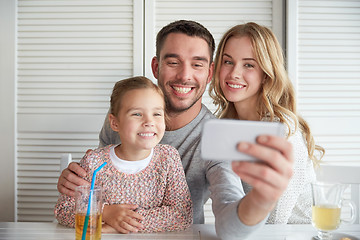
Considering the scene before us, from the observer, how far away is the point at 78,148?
2.45 m

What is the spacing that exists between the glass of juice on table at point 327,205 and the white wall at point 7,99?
200 cm

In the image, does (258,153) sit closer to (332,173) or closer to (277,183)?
(277,183)

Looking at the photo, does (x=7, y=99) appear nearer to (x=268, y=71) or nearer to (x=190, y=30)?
(x=190, y=30)

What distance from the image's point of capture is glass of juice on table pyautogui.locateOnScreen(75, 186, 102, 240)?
3.49 ft

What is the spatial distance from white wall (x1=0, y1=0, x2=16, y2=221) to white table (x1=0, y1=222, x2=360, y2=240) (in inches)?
51.0

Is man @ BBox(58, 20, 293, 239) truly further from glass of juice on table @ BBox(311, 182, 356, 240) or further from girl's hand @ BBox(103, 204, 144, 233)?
glass of juice on table @ BBox(311, 182, 356, 240)

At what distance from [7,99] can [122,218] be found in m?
1.61

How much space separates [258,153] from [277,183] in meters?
0.09

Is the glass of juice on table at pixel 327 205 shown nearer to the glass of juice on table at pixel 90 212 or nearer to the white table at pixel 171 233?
the white table at pixel 171 233

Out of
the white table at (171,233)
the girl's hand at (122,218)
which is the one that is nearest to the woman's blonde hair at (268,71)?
the white table at (171,233)

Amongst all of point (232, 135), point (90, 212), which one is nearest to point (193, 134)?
point (90, 212)

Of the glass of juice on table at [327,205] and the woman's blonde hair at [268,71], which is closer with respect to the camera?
the glass of juice on table at [327,205]

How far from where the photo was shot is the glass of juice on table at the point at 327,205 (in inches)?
41.1

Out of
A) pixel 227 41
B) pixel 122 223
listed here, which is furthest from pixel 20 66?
pixel 122 223
